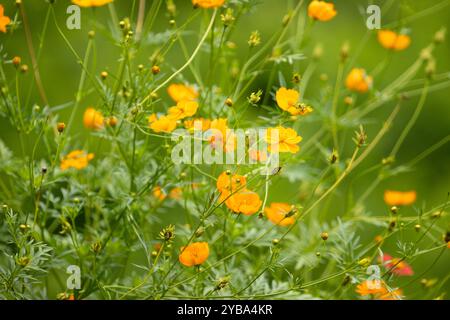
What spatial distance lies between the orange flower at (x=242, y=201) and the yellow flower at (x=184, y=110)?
0.12m

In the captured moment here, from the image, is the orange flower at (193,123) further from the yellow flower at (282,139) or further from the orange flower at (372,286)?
the orange flower at (372,286)

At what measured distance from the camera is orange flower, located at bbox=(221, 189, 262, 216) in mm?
807

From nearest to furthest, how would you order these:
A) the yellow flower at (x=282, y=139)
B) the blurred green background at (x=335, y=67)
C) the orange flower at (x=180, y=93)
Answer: the yellow flower at (x=282, y=139), the orange flower at (x=180, y=93), the blurred green background at (x=335, y=67)

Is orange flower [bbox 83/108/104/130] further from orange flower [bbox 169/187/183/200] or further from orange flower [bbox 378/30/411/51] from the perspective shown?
orange flower [bbox 378/30/411/51]

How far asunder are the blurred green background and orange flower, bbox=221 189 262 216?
0.80 m

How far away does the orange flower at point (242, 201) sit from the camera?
0.81 m

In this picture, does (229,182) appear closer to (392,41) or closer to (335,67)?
(392,41)

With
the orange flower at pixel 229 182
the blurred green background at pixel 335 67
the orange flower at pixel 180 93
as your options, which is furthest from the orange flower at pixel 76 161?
the blurred green background at pixel 335 67

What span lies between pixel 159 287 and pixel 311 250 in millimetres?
377

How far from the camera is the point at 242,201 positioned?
2.66 ft

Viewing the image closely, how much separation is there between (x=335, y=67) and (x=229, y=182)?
1268 mm

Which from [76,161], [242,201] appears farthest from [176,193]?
[242,201]
